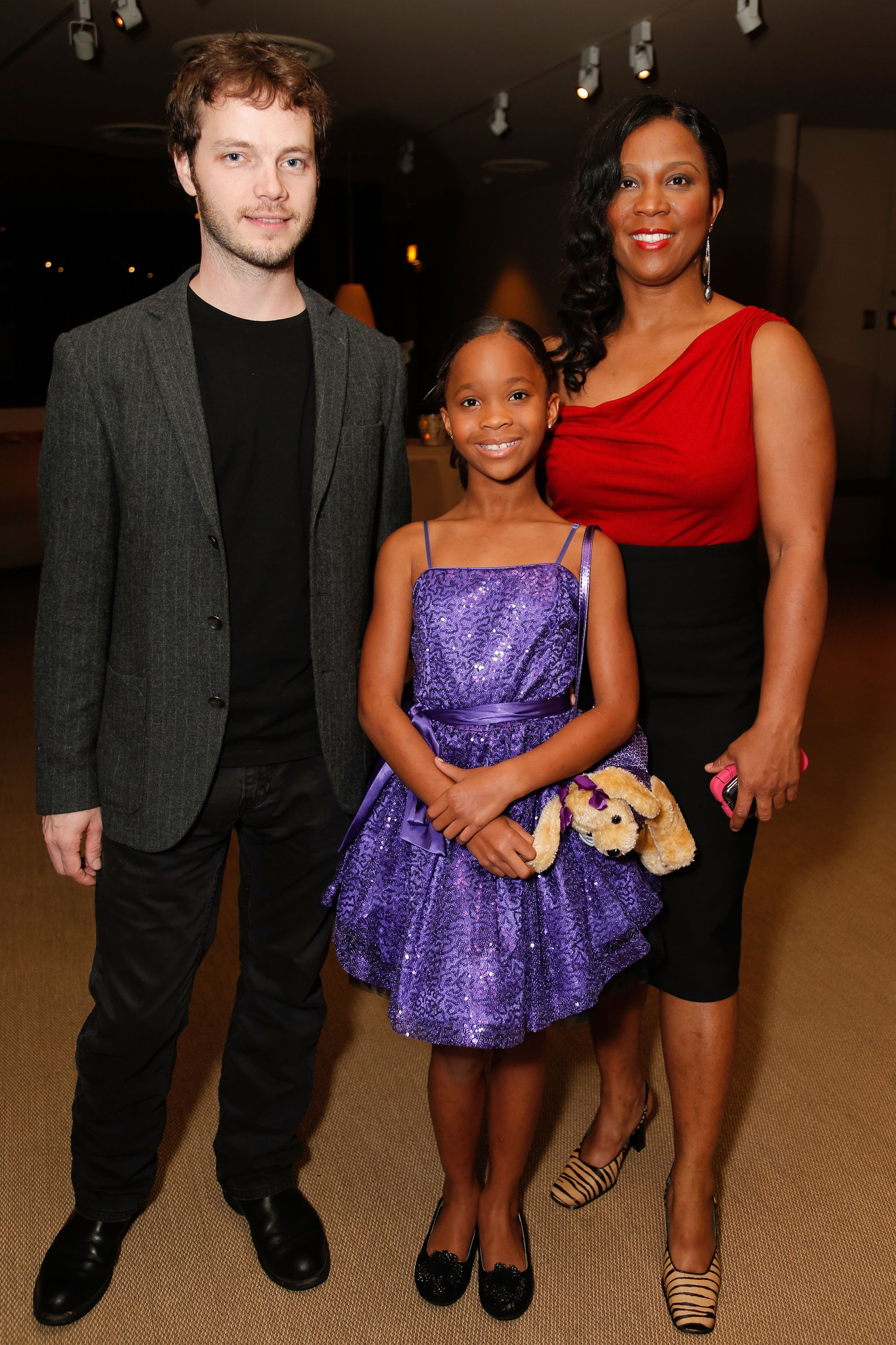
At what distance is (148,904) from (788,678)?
1038 millimetres

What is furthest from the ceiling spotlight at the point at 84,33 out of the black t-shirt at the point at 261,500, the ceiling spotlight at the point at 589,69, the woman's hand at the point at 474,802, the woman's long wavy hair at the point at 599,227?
the woman's hand at the point at 474,802

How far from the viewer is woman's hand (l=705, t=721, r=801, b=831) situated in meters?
1.62

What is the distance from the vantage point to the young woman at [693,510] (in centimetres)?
159

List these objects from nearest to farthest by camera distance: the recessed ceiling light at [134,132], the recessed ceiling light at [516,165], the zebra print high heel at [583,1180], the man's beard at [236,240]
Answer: the man's beard at [236,240]
the zebra print high heel at [583,1180]
the recessed ceiling light at [134,132]
the recessed ceiling light at [516,165]

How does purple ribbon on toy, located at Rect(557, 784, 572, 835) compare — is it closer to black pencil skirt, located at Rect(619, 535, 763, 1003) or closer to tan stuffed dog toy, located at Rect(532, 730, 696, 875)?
tan stuffed dog toy, located at Rect(532, 730, 696, 875)

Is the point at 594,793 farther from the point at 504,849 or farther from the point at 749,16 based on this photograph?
the point at 749,16

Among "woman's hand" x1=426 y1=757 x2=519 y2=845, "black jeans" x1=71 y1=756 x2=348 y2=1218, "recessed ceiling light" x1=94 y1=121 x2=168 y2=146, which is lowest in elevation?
"black jeans" x1=71 y1=756 x2=348 y2=1218

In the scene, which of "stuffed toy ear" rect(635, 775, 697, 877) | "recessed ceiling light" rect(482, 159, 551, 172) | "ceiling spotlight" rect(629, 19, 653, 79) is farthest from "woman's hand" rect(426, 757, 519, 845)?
"recessed ceiling light" rect(482, 159, 551, 172)

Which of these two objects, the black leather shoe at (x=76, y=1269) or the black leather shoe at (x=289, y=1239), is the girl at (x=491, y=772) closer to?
the black leather shoe at (x=289, y=1239)

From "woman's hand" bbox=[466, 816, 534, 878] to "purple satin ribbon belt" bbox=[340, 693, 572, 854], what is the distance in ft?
0.25

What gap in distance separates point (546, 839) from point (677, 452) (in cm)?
62

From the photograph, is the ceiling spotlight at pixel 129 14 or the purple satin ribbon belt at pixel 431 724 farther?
the ceiling spotlight at pixel 129 14

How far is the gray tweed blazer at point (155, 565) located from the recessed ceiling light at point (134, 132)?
26.1 feet

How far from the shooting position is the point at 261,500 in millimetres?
1570
